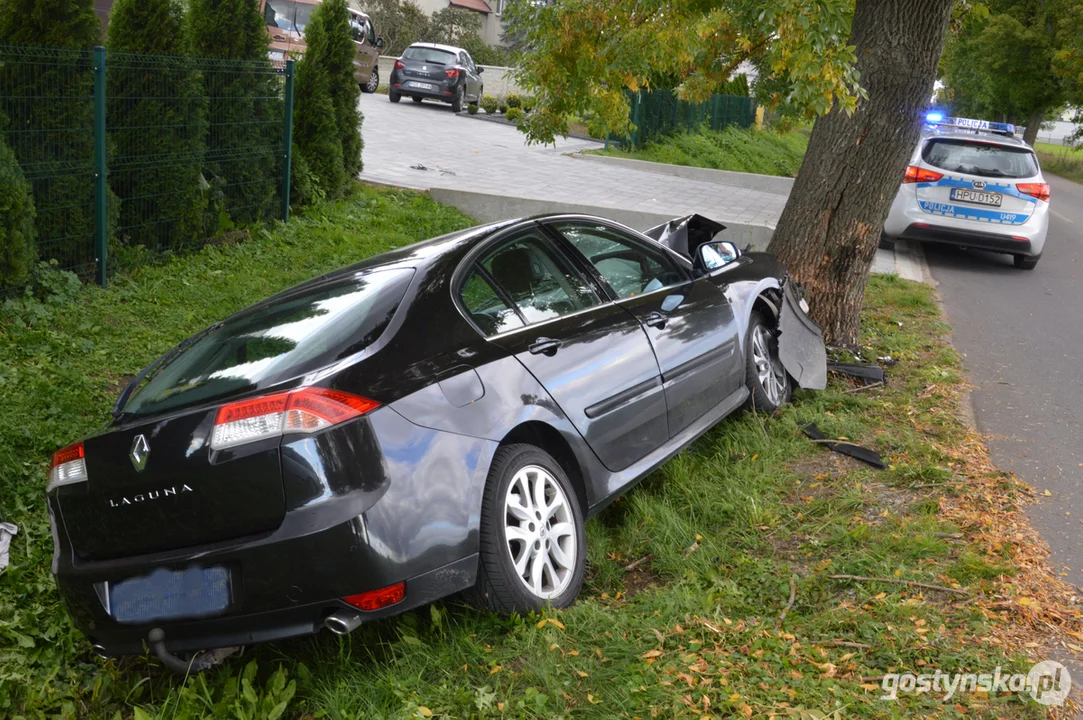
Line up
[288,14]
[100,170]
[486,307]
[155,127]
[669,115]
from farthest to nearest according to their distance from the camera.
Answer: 1. [669,115]
2. [288,14]
3. [155,127]
4. [100,170]
5. [486,307]

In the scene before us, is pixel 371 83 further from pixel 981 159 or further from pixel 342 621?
pixel 342 621

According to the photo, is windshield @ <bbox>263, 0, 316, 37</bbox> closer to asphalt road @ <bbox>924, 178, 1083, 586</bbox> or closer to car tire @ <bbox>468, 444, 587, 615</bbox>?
asphalt road @ <bbox>924, 178, 1083, 586</bbox>

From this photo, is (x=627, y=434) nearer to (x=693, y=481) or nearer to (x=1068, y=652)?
(x=693, y=481)

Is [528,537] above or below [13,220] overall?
below

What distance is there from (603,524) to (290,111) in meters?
6.81

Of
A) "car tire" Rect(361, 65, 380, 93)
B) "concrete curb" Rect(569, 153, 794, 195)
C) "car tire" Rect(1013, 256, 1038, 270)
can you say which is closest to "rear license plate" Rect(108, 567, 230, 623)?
"car tire" Rect(1013, 256, 1038, 270)

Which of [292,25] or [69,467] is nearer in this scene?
[69,467]

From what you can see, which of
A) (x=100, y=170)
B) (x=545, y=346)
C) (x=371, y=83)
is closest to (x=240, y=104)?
(x=100, y=170)

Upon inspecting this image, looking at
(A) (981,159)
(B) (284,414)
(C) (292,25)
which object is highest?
(C) (292,25)

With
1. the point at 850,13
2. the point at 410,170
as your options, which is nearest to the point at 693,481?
the point at 850,13

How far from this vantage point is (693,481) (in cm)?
511

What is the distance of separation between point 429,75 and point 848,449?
23938 millimetres

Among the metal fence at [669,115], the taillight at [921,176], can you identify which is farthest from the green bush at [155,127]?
the metal fence at [669,115]

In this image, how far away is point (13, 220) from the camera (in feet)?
21.8
